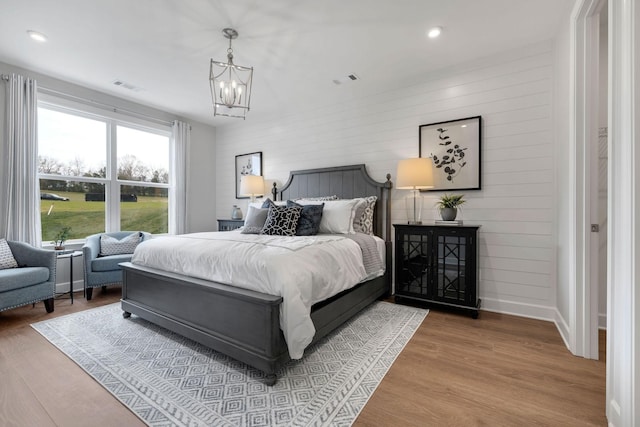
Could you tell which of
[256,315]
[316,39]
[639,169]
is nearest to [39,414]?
[256,315]

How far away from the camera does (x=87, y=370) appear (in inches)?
76.9

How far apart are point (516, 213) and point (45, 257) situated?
5055 millimetres

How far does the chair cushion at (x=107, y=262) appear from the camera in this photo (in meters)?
3.46

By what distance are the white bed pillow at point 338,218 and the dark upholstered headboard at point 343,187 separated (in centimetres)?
52

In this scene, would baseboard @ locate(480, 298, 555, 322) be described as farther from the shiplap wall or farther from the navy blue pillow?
the navy blue pillow

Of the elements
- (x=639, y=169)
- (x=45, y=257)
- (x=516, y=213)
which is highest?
(x=639, y=169)

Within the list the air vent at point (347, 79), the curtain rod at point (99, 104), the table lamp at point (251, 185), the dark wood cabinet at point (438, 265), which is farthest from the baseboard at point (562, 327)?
the curtain rod at point (99, 104)

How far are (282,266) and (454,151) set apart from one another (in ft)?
8.35

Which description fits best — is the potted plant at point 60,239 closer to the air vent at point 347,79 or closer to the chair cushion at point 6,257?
the chair cushion at point 6,257

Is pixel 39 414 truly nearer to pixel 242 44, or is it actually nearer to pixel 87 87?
pixel 242 44

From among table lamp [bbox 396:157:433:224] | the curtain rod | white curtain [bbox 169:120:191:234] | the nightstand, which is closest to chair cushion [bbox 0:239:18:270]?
the curtain rod

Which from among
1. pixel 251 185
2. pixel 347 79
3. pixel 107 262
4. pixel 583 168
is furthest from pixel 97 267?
pixel 583 168

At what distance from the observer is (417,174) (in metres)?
3.13

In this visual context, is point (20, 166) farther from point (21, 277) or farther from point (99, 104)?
point (21, 277)
